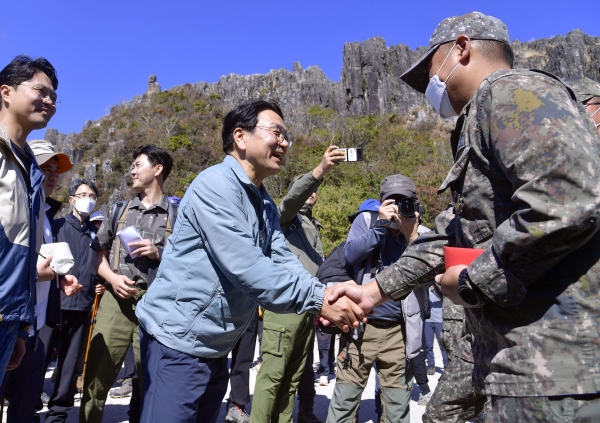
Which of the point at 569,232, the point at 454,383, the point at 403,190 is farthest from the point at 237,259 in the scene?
the point at 403,190

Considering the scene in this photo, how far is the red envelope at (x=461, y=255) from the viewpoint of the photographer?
1.58 meters

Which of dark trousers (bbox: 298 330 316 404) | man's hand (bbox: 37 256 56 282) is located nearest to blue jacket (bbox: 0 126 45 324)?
man's hand (bbox: 37 256 56 282)

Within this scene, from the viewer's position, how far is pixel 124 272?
12.2 ft

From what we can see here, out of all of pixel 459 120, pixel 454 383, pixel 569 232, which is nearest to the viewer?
pixel 569 232

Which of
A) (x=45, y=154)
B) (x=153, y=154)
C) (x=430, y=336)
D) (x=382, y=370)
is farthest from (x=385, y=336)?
(x=430, y=336)

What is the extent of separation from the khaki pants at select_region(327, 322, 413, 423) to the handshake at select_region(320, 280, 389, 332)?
1.33 metres

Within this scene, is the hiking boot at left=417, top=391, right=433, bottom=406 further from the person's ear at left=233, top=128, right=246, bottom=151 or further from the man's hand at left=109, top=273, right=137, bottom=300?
the person's ear at left=233, top=128, right=246, bottom=151

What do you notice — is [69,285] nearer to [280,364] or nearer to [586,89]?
[280,364]

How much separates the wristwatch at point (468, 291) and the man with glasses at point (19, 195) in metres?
1.80

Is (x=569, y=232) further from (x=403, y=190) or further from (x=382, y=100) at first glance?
(x=382, y=100)

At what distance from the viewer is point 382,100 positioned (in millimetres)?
57281

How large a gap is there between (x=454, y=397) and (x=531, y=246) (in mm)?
1947

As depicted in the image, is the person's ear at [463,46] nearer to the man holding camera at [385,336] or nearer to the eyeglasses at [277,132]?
the eyeglasses at [277,132]

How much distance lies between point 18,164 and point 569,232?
7.21 feet
